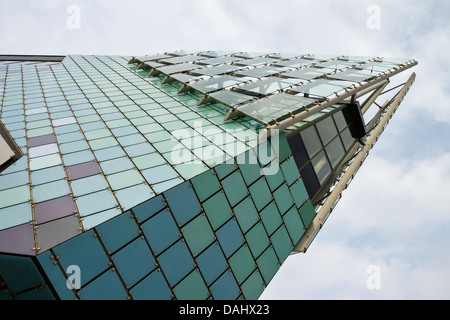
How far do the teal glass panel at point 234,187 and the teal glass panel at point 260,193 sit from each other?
638 mm

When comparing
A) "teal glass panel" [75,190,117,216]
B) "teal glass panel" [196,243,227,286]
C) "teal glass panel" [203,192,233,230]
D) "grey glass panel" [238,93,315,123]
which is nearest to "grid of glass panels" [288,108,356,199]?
"grey glass panel" [238,93,315,123]

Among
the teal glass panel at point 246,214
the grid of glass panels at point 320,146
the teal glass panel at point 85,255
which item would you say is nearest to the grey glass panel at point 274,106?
the grid of glass panels at point 320,146

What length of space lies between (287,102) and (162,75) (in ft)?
47.4

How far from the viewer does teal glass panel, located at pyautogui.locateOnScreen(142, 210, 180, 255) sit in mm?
10965

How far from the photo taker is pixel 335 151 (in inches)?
917

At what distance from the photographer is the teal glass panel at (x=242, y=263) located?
45.2 feet

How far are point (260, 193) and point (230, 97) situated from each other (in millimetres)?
7729

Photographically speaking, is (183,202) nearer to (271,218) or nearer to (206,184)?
(206,184)

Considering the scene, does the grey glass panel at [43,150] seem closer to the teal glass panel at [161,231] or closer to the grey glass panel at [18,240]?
the grey glass panel at [18,240]

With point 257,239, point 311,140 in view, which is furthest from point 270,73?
point 257,239

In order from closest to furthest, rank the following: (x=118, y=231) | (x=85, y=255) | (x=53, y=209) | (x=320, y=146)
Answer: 1. (x=85, y=255)
2. (x=118, y=231)
3. (x=53, y=209)
4. (x=320, y=146)

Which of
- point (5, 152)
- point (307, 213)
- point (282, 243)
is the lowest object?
point (282, 243)
